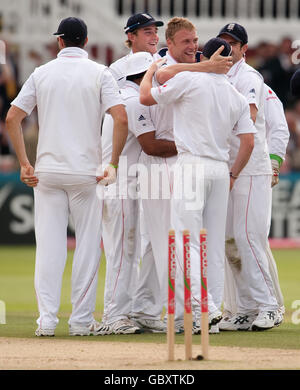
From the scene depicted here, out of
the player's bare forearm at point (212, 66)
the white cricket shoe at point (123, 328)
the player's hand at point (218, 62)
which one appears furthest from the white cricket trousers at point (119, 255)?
the player's hand at point (218, 62)

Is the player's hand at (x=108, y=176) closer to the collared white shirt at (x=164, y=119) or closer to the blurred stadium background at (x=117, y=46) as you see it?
the collared white shirt at (x=164, y=119)

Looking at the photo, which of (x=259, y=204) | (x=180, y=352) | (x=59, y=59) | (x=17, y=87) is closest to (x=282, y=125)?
(x=259, y=204)

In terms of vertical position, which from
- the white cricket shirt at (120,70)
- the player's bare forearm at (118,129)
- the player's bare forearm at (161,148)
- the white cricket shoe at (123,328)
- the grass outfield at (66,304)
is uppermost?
the white cricket shirt at (120,70)

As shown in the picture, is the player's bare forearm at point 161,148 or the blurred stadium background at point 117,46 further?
the blurred stadium background at point 117,46

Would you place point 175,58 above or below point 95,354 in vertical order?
above

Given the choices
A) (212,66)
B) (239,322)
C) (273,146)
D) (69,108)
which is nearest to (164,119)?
(212,66)

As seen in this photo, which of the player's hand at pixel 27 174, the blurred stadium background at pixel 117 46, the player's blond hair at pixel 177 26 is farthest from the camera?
the blurred stadium background at pixel 117 46

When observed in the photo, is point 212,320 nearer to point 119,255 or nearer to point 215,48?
point 119,255

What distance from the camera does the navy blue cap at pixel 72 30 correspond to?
7.58 meters

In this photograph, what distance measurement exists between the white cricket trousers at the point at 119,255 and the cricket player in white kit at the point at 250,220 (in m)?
0.83

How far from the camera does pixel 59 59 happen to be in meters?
7.69
